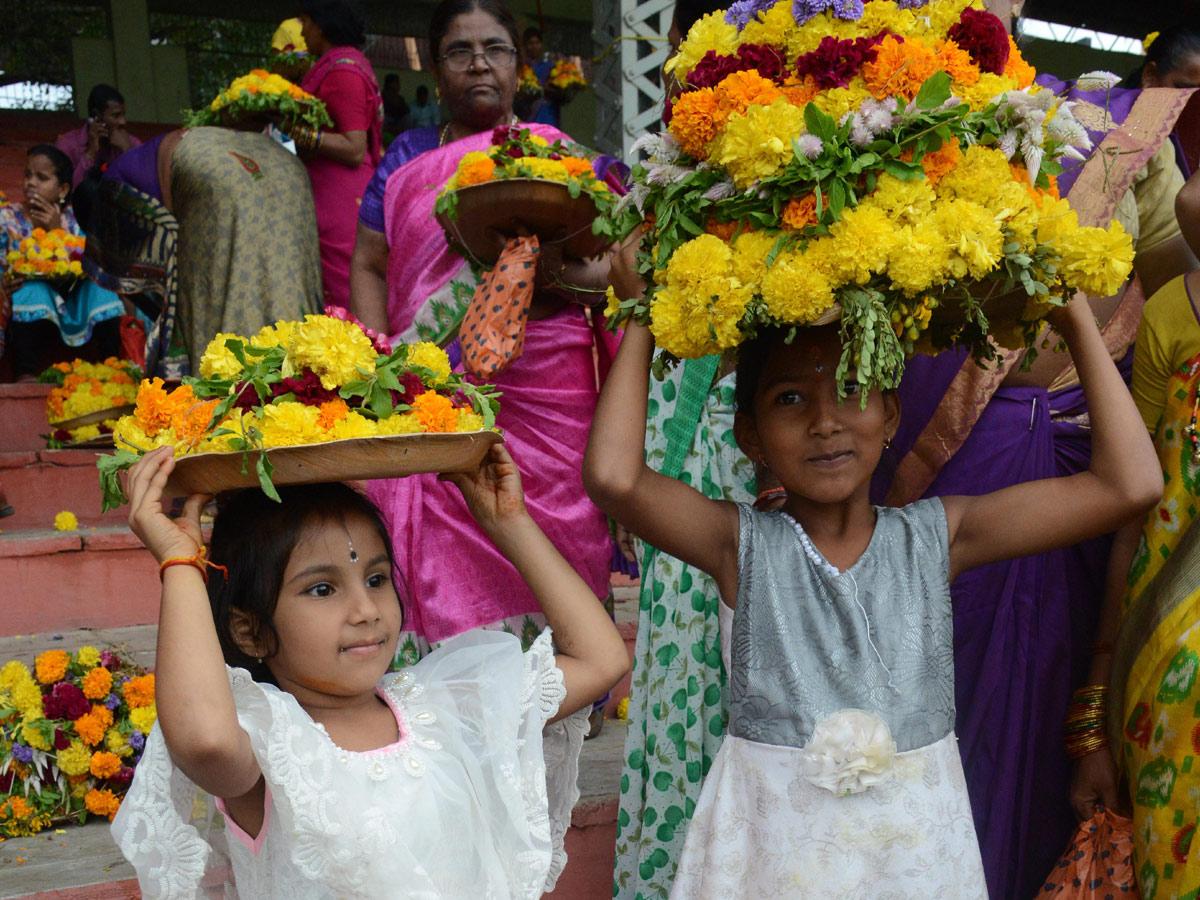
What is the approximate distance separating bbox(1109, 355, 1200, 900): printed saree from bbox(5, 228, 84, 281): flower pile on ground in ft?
24.2

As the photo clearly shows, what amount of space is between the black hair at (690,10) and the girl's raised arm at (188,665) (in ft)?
6.19

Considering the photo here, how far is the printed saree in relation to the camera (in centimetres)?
225

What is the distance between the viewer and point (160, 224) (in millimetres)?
5188

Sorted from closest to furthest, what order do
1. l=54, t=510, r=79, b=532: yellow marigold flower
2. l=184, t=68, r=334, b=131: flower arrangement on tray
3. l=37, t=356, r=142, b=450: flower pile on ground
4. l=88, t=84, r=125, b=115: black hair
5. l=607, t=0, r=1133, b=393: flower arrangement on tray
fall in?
l=607, t=0, r=1133, b=393: flower arrangement on tray, l=184, t=68, r=334, b=131: flower arrangement on tray, l=54, t=510, r=79, b=532: yellow marigold flower, l=37, t=356, r=142, b=450: flower pile on ground, l=88, t=84, r=125, b=115: black hair

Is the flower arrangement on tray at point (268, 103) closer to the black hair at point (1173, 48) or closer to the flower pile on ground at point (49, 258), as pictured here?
the black hair at point (1173, 48)

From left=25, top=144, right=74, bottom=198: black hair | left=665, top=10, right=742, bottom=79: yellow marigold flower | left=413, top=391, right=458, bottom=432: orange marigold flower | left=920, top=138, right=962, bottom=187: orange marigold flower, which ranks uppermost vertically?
left=25, top=144, right=74, bottom=198: black hair

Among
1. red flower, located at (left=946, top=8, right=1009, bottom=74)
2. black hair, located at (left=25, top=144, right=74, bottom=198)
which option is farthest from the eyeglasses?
black hair, located at (left=25, top=144, right=74, bottom=198)

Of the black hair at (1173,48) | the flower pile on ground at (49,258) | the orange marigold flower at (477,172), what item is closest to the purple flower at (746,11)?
the orange marigold flower at (477,172)

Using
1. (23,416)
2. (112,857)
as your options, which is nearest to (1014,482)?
(112,857)

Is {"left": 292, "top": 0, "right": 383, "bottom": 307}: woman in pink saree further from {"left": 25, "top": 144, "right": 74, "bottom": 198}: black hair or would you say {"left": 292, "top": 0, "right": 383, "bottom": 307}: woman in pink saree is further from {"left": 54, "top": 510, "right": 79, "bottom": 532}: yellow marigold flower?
{"left": 25, "top": 144, "right": 74, "bottom": 198}: black hair

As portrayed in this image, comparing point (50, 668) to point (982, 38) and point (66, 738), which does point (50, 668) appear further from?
point (982, 38)

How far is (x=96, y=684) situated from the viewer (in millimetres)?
3711

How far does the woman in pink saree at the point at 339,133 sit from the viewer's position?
500cm

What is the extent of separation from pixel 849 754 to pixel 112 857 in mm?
2209
